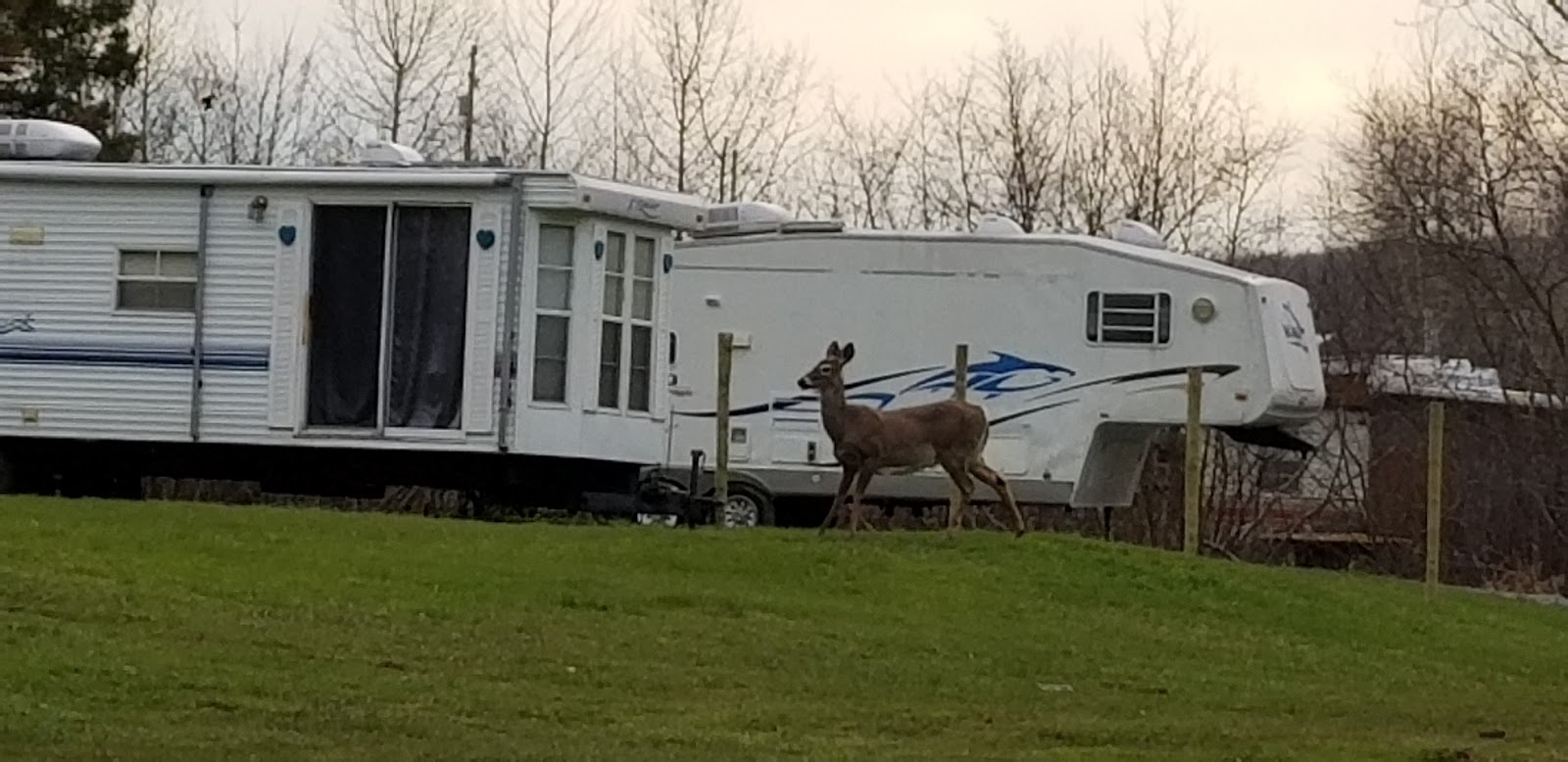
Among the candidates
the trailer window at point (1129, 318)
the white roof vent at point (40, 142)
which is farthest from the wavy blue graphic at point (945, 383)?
the white roof vent at point (40, 142)

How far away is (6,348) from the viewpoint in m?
19.2

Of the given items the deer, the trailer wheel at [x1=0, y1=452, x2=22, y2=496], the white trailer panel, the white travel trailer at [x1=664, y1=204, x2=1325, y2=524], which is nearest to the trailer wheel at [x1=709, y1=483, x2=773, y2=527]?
the white travel trailer at [x1=664, y1=204, x2=1325, y2=524]

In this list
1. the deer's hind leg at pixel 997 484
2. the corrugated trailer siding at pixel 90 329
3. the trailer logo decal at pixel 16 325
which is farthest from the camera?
the trailer logo decal at pixel 16 325

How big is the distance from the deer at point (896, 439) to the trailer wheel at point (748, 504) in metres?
5.85

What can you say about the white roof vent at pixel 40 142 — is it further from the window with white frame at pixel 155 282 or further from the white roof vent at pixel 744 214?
the white roof vent at pixel 744 214

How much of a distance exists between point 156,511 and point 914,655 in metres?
5.39

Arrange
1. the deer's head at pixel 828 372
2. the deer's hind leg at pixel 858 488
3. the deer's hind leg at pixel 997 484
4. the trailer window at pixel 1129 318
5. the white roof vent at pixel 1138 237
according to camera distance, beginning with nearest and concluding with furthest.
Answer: the deer's head at pixel 828 372, the deer's hind leg at pixel 858 488, the deer's hind leg at pixel 997 484, the trailer window at pixel 1129 318, the white roof vent at pixel 1138 237

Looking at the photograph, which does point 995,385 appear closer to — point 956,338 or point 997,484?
point 956,338

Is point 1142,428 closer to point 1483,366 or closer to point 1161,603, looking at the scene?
point 1161,603

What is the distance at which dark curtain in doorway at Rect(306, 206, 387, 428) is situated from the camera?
728 inches

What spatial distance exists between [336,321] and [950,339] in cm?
659

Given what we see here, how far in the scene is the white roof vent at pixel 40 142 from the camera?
64.2 feet

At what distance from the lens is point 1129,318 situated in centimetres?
2305

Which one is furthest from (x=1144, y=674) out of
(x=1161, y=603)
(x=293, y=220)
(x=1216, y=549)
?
(x=1216, y=549)
